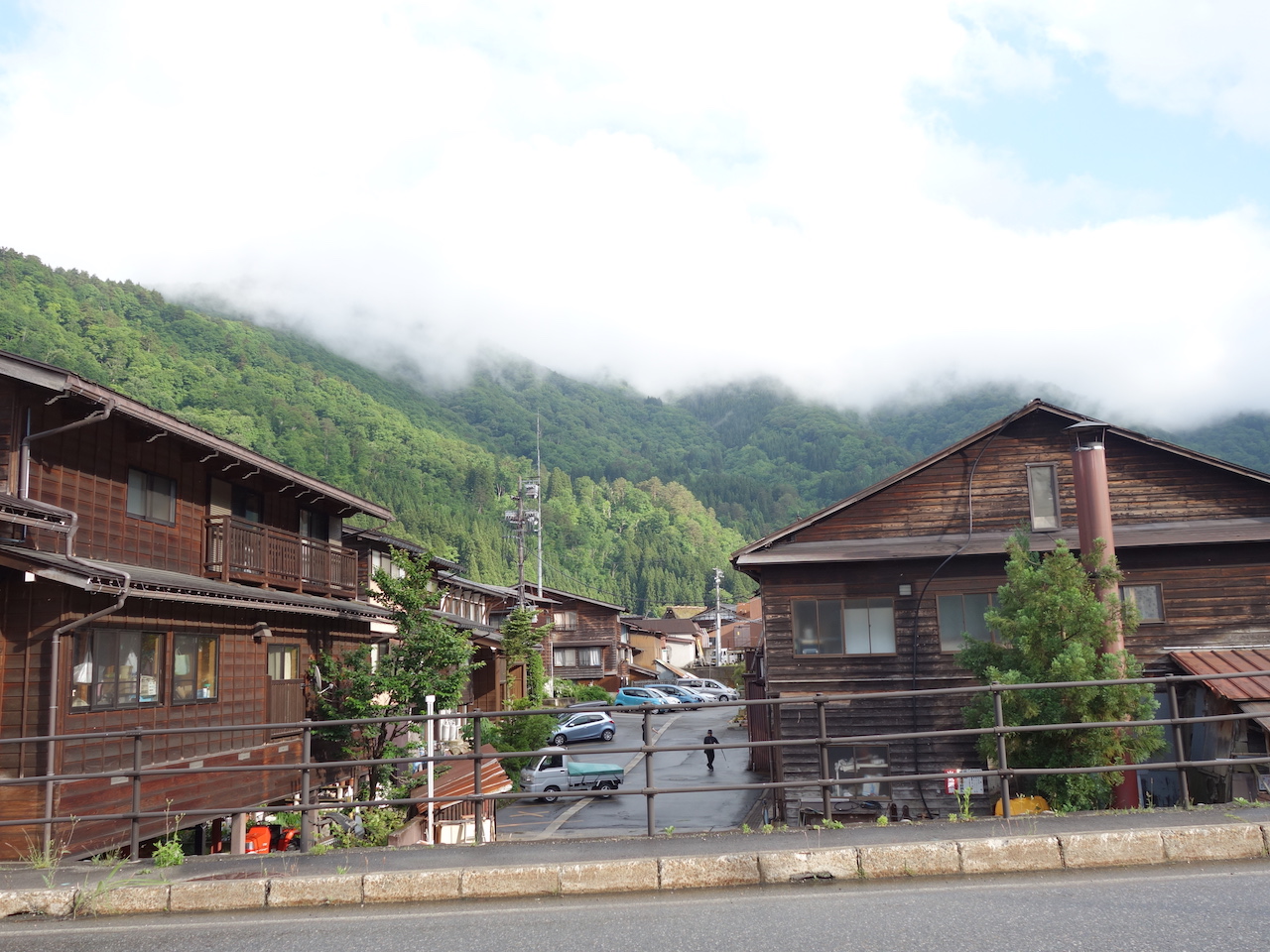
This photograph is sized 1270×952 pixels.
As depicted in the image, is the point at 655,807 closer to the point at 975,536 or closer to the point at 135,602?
the point at 135,602

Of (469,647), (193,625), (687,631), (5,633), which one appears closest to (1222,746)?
(469,647)

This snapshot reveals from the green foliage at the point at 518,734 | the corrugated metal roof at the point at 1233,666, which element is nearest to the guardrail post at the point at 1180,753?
the corrugated metal roof at the point at 1233,666

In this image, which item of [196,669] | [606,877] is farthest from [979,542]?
[606,877]

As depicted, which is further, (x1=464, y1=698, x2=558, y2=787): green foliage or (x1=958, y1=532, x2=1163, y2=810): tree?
(x1=464, y1=698, x2=558, y2=787): green foliage

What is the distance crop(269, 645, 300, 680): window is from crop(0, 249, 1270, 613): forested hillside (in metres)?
40.9

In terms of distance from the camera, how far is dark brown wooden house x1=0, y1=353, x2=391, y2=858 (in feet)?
46.1

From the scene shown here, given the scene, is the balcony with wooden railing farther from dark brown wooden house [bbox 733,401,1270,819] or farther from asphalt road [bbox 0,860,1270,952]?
asphalt road [bbox 0,860,1270,952]

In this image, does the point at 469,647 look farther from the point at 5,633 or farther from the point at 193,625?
the point at 5,633

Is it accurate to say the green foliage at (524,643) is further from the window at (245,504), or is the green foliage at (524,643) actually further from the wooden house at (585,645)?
the wooden house at (585,645)

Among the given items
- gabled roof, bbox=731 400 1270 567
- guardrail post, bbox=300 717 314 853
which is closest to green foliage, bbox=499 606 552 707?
gabled roof, bbox=731 400 1270 567

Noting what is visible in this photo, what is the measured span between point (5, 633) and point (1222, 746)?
22570mm

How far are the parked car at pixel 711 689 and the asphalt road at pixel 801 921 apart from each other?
2356 inches

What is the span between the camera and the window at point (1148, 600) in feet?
75.4

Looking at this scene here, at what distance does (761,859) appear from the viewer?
6.64m
